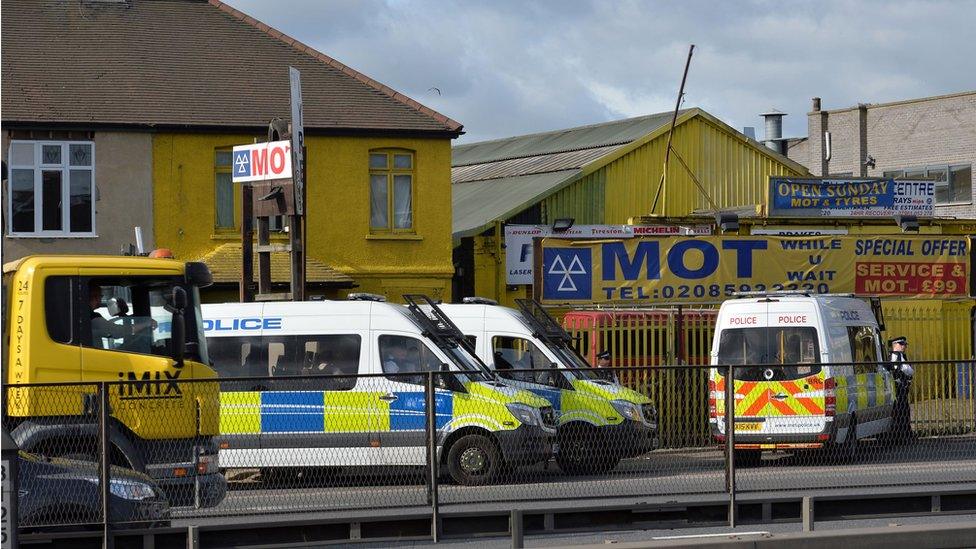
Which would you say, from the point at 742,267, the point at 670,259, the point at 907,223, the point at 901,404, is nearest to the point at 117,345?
the point at 901,404

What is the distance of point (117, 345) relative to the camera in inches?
525

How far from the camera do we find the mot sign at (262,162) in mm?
22031

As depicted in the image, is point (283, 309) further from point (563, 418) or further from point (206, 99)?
point (206, 99)

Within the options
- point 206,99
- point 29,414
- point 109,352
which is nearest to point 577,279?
point 206,99

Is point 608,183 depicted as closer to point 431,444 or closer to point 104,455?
point 431,444

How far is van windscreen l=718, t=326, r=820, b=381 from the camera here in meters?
18.0

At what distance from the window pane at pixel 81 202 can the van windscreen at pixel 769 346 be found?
1337 centimetres

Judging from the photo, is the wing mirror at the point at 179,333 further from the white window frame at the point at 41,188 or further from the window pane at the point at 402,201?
the window pane at the point at 402,201

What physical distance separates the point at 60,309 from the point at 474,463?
4.41m

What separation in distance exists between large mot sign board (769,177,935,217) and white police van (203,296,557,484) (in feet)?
39.6

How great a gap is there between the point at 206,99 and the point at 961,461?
744 inches

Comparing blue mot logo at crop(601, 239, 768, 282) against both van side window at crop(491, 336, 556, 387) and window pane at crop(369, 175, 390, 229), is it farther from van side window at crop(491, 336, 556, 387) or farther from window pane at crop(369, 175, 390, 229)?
window pane at crop(369, 175, 390, 229)

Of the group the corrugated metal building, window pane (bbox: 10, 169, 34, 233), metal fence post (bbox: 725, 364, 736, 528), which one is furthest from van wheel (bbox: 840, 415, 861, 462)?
the corrugated metal building

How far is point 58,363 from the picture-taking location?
42.8 feet
